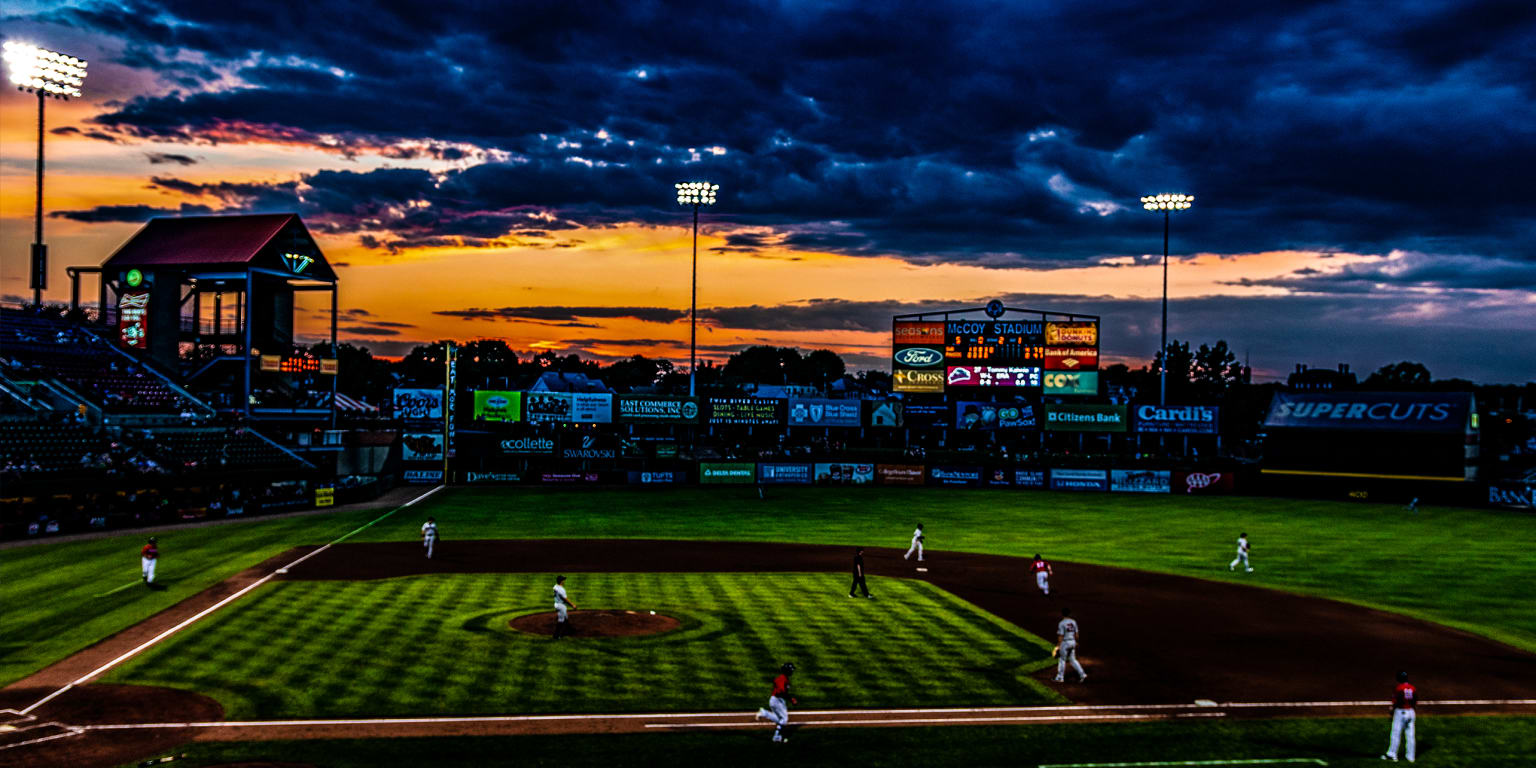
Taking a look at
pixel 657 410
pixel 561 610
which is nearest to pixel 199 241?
pixel 657 410

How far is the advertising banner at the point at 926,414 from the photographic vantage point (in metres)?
82.1

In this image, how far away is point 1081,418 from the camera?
263 feet

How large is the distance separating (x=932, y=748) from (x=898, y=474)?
5817cm

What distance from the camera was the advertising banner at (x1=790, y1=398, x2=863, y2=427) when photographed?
82.5m

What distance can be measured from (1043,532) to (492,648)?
34576 millimetres

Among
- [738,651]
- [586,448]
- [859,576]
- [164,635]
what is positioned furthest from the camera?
[586,448]

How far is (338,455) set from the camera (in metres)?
66.9

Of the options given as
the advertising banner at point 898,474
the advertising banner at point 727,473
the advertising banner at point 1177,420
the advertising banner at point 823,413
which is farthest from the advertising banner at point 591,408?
the advertising banner at point 1177,420

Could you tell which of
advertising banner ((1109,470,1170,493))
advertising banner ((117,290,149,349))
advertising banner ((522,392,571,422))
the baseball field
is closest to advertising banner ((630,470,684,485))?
advertising banner ((522,392,571,422))

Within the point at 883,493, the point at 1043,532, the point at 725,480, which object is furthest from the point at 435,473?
the point at 1043,532

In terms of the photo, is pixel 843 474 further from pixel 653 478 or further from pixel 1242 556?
pixel 1242 556

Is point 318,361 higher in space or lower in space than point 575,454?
higher

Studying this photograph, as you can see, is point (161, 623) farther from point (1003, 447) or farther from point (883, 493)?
point (1003, 447)

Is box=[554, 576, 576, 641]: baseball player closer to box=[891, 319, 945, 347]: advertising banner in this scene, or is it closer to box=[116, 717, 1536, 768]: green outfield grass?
box=[116, 717, 1536, 768]: green outfield grass
